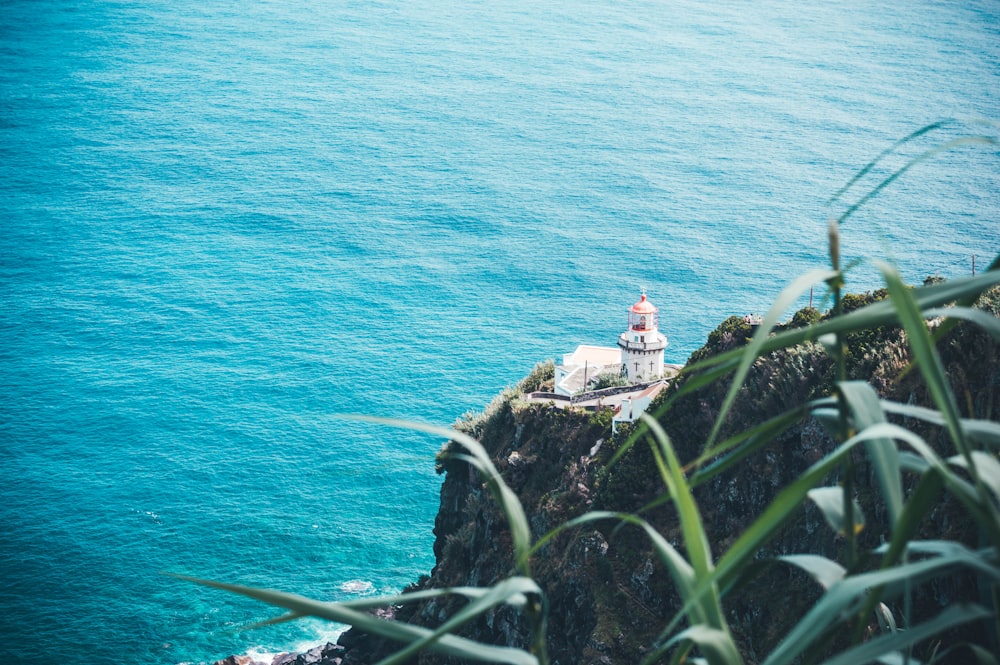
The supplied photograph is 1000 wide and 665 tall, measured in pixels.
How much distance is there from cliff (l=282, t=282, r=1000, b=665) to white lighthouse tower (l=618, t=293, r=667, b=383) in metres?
5.92

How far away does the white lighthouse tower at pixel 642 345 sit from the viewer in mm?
44188

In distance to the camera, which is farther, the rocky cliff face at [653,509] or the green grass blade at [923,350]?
the rocky cliff face at [653,509]

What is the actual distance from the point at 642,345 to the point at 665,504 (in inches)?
464

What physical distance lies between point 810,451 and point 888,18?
17117 centimetres

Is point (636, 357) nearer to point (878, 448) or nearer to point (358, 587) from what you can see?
point (358, 587)

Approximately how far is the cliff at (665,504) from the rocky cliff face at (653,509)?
0.04 m

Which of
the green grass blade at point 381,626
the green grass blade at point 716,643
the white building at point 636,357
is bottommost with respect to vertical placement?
the white building at point 636,357

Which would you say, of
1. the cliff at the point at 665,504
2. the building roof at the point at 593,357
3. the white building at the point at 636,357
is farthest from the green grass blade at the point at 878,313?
the building roof at the point at 593,357

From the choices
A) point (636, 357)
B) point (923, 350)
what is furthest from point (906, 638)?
point (636, 357)

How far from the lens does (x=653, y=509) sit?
3312 centimetres

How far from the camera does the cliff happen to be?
24.5 meters

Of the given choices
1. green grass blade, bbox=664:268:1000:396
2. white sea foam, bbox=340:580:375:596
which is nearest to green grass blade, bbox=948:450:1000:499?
green grass blade, bbox=664:268:1000:396

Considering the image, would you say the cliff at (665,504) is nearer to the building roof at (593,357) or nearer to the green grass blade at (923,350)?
the building roof at (593,357)

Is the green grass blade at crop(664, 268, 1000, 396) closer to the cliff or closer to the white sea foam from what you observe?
the cliff
